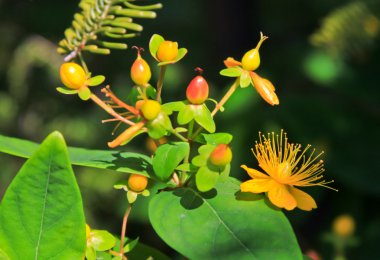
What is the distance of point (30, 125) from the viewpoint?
2.78 meters

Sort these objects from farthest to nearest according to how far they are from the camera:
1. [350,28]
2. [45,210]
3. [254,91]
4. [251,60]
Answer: [254,91]
[350,28]
[251,60]
[45,210]

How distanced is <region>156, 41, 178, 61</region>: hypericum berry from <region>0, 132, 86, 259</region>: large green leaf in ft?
0.58

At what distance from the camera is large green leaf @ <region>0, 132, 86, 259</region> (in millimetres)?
708

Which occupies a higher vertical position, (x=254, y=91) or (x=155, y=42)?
(x=155, y=42)

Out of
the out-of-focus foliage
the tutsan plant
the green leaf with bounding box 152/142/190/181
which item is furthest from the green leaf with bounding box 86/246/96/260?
the out-of-focus foliage

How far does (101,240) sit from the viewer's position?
2.61 ft

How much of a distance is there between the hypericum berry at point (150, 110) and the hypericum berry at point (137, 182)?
9 centimetres

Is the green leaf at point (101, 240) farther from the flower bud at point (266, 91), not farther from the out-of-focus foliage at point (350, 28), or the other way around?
the out-of-focus foliage at point (350, 28)

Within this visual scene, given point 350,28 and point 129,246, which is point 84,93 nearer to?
point 129,246

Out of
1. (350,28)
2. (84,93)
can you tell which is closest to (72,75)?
(84,93)

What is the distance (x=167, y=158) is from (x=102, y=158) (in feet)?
0.47

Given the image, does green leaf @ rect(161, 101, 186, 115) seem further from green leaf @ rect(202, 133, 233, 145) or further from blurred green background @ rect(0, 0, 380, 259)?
blurred green background @ rect(0, 0, 380, 259)

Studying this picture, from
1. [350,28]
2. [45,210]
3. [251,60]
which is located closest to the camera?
[45,210]

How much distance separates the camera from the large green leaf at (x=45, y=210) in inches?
27.9
